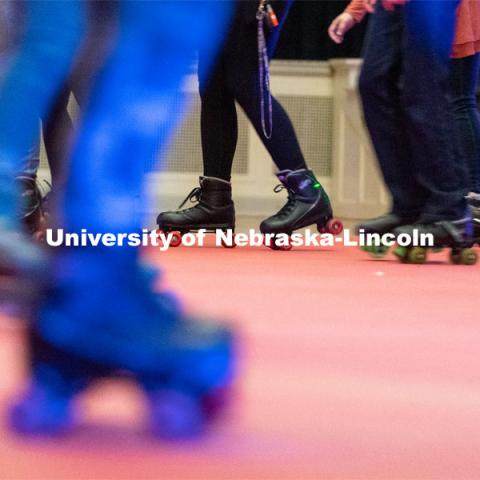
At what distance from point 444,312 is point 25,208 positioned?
108cm

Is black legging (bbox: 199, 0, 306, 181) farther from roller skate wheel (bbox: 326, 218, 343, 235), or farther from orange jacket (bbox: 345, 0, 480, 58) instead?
orange jacket (bbox: 345, 0, 480, 58)

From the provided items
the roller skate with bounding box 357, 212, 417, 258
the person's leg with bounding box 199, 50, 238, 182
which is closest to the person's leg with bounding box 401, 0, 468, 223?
the roller skate with bounding box 357, 212, 417, 258

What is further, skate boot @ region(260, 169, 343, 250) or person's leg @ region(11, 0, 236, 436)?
skate boot @ region(260, 169, 343, 250)

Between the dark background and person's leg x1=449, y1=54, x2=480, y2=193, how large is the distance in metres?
4.00

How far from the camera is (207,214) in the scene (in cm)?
245

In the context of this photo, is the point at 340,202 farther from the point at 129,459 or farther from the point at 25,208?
the point at 129,459

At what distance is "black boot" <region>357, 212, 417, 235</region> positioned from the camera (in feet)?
6.67

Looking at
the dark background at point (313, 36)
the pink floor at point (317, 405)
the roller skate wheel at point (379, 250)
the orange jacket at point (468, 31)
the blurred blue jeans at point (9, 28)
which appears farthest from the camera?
the dark background at point (313, 36)

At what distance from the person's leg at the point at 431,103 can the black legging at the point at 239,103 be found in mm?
446

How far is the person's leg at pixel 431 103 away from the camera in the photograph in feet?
6.36

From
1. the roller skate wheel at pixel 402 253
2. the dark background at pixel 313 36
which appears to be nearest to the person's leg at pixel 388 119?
the roller skate wheel at pixel 402 253

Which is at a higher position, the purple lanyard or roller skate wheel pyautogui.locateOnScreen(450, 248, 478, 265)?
the purple lanyard

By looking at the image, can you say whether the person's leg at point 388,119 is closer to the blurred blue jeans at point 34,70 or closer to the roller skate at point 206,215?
the roller skate at point 206,215

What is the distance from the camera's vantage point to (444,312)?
1.21 m
